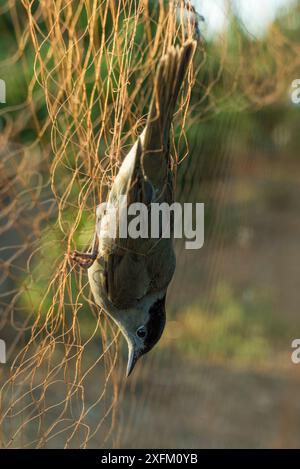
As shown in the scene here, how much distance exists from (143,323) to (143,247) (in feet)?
0.83

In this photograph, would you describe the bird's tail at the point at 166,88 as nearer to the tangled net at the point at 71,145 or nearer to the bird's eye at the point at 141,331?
the tangled net at the point at 71,145

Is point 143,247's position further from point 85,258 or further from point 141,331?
point 141,331

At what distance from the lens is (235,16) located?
8.45ft

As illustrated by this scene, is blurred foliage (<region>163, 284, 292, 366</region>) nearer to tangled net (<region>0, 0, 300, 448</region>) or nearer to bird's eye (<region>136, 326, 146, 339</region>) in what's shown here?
tangled net (<region>0, 0, 300, 448</region>)

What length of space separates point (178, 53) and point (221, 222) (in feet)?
10.2

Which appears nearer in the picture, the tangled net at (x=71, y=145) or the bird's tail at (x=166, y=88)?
the bird's tail at (x=166, y=88)

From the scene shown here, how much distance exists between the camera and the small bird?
1220 mm

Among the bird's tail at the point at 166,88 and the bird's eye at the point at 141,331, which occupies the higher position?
the bird's tail at the point at 166,88

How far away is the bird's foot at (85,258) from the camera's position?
1.42 metres

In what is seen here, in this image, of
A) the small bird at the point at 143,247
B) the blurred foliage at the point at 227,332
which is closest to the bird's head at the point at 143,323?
the small bird at the point at 143,247

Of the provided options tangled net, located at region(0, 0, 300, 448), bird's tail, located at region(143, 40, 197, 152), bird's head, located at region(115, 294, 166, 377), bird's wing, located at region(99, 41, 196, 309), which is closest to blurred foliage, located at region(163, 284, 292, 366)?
tangled net, located at region(0, 0, 300, 448)

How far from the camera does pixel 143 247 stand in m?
1.37

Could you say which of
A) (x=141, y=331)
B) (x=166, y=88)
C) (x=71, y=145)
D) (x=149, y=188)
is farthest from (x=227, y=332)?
(x=166, y=88)
